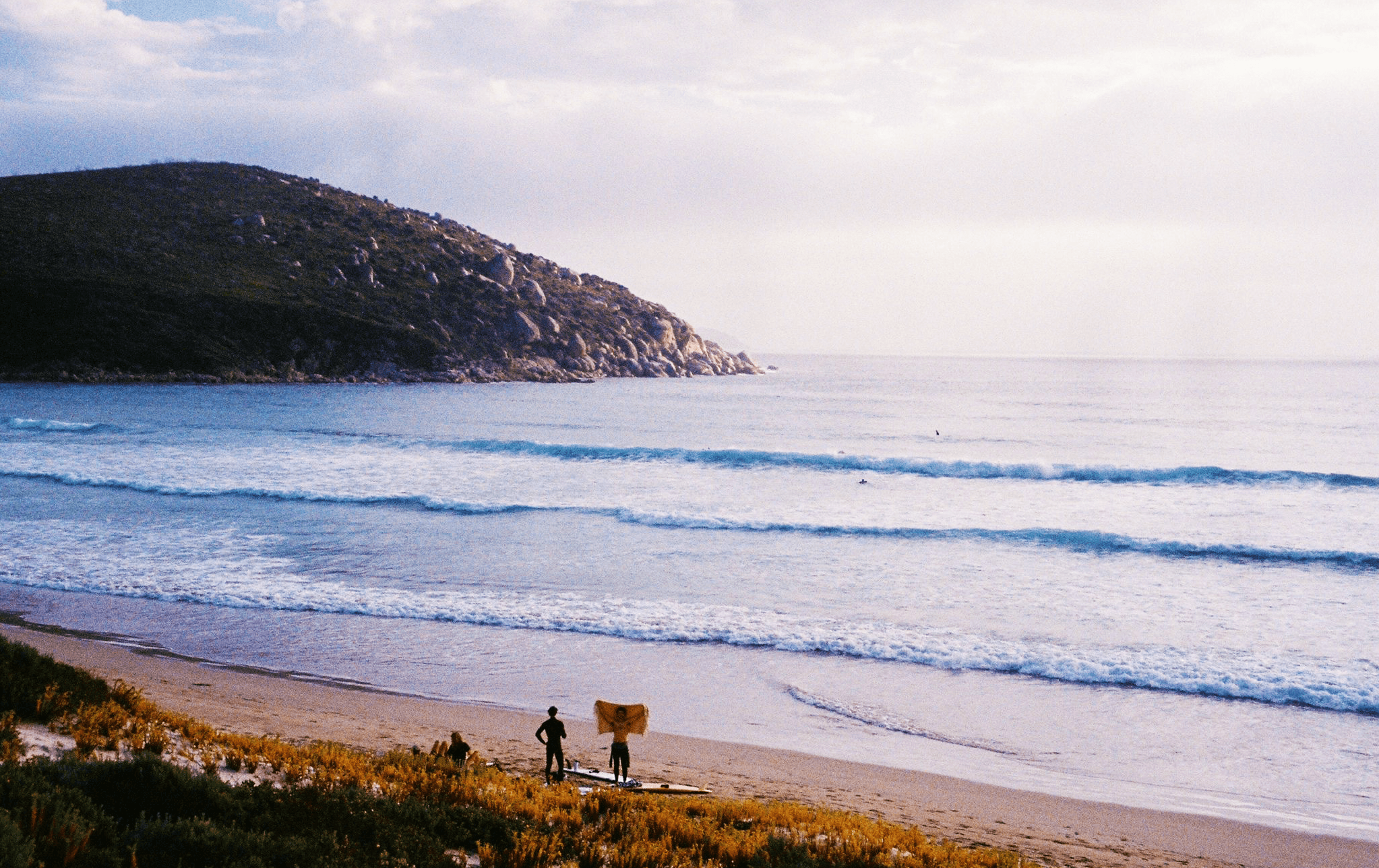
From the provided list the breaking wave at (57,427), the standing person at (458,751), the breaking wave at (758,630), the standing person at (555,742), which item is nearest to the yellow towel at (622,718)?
the standing person at (555,742)

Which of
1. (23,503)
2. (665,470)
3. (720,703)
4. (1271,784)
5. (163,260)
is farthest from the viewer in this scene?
(163,260)

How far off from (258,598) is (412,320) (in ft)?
310

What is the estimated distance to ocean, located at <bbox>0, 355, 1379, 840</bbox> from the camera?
42.3ft

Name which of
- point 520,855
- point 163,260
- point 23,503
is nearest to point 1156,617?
point 520,855

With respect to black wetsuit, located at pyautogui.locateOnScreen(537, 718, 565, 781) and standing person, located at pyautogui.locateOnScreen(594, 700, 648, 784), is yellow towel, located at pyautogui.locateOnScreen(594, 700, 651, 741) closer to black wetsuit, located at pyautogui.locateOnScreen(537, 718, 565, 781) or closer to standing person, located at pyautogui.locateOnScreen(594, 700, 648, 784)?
standing person, located at pyautogui.locateOnScreen(594, 700, 648, 784)

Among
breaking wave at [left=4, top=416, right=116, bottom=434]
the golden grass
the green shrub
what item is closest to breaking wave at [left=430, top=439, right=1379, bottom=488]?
breaking wave at [left=4, top=416, right=116, bottom=434]

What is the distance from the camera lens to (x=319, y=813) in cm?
698

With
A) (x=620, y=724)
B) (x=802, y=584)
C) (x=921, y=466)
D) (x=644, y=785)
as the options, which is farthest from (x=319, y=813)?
(x=921, y=466)

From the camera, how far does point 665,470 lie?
41.3 m

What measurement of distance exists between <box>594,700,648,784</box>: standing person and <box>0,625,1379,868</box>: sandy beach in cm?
84

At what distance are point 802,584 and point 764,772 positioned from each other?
34.9 ft

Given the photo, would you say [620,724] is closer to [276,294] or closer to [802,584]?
[802,584]

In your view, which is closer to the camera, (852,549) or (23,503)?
(852,549)

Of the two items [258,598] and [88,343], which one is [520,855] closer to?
[258,598]
